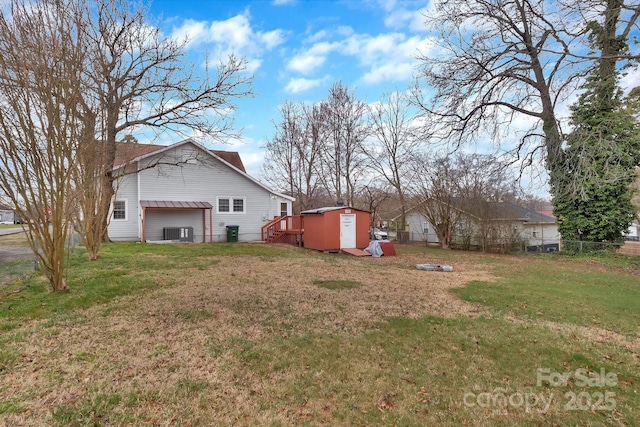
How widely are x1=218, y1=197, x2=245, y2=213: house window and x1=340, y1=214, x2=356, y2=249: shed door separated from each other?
6.94 metres

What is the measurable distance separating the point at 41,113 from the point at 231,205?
14.1m

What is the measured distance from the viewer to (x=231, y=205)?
1925 cm

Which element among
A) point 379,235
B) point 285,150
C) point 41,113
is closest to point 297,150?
point 285,150

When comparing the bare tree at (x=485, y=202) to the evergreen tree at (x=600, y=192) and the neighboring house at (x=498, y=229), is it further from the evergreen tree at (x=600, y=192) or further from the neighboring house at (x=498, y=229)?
the evergreen tree at (x=600, y=192)

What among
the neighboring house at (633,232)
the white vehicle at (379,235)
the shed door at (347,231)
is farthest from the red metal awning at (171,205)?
the neighboring house at (633,232)

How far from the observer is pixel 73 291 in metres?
6.20

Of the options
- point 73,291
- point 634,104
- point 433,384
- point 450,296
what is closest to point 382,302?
point 450,296

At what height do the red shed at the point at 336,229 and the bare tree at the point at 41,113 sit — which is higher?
the bare tree at the point at 41,113

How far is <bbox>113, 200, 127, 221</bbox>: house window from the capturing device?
16.8 meters

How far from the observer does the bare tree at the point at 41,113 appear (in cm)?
497

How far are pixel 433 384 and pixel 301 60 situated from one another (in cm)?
1207

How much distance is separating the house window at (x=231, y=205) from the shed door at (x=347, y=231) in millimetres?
6940

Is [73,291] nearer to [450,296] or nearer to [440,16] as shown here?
[450,296]

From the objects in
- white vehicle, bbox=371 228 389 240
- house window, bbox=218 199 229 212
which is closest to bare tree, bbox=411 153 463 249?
white vehicle, bbox=371 228 389 240
